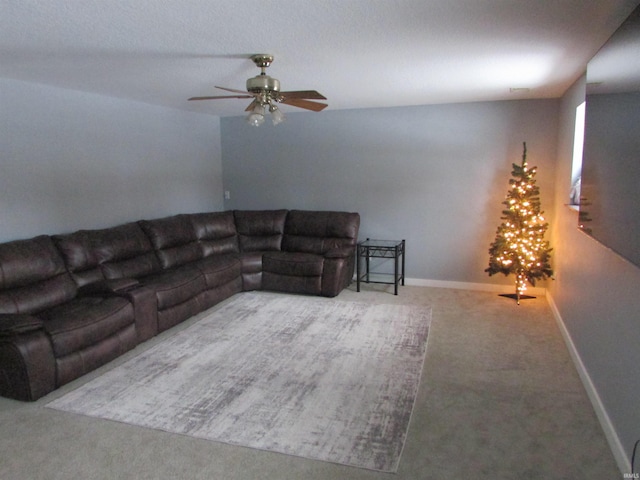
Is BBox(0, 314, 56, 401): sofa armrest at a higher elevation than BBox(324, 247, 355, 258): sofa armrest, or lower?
lower

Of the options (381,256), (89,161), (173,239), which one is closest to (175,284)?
(173,239)

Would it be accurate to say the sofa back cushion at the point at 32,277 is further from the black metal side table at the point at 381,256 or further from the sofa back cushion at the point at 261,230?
the black metal side table at the point at 381,256

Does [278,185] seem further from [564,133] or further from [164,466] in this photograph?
[164,466]

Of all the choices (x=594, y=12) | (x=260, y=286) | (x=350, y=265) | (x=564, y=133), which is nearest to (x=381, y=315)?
(x=350, y=265)

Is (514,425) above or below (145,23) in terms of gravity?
below

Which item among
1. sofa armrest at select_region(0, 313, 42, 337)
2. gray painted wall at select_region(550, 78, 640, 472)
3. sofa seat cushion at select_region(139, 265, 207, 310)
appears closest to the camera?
gray painted wall at select_region(550, 78, 640, 472)

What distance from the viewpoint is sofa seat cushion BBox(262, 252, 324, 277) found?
207 inches

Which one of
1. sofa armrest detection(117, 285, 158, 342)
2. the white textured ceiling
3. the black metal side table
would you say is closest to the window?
the white textured ceiling

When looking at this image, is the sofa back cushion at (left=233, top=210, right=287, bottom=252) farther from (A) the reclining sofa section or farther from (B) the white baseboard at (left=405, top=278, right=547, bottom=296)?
(B) the white baseboard at (left=405, top=278, right=547, bottom=296)

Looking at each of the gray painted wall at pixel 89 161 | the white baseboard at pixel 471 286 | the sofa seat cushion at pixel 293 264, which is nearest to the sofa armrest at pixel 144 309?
the gray painted wall at pixel 89 161

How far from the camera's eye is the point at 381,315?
4586 mm

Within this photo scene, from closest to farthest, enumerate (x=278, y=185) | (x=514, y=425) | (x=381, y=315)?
(x=514, y=425), (x=381, y=315), (x=278, y=185)

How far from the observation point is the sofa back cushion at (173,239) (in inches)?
193

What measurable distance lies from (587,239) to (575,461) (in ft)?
5.35
